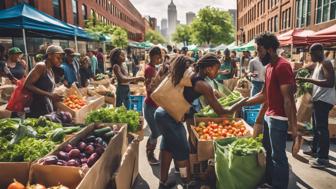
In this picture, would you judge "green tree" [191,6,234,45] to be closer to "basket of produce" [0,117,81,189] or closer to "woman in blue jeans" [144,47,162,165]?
"woman in blue jeans" [144,47,162,165]

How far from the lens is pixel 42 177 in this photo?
294 cm

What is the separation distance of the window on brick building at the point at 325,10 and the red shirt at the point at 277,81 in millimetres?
21284

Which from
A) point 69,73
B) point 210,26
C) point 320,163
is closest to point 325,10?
point 320,163

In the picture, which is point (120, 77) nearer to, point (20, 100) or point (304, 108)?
point (20, 100)

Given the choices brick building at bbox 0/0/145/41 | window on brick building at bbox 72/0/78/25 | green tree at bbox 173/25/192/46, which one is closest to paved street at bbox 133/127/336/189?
brick building at bbox 0/0/145/41

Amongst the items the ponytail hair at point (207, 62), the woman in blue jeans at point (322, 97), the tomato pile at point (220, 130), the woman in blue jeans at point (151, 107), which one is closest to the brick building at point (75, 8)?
the woman in blue jeans at point (151, 107)

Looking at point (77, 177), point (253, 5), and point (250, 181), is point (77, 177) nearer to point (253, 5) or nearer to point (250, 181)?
point (250, 181)

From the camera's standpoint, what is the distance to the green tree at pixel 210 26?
61094mm

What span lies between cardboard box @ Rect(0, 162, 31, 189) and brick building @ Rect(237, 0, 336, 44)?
2300 centimetres

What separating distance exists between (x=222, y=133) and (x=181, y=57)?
167 centimetres

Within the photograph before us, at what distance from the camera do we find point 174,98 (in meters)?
3.88

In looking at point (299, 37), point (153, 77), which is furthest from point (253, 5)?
point (153, 77)

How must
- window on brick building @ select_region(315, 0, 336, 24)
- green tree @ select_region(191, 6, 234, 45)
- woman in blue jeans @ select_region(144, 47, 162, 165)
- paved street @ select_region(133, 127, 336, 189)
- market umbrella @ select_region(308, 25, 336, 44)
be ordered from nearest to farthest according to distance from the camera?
1. paved street @ select_region(133, 127, 336, 189)
2. woman in blue jeans @ select_region(144, 47, 162, 165)
3. market umbrella @ select_region(308, 25, 336, 44)
4. window on brick building @ select_region(315, 0, 336, 24)
5. green tree @ select_region(191, 6, 234, 45)

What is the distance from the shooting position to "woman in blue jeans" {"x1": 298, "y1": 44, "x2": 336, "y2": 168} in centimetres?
520
